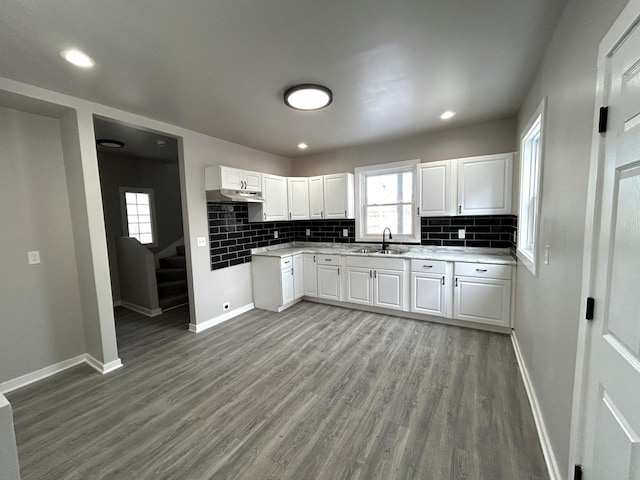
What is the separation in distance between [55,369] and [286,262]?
2714 millimetres

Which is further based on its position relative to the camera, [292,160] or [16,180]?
[292,160]

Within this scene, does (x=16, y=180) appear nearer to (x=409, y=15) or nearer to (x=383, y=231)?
(x=409, y=15)

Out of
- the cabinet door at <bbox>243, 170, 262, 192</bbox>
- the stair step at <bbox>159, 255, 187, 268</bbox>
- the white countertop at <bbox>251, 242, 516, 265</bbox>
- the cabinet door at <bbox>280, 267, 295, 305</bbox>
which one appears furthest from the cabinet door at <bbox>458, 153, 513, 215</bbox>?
the stair step at <bbox>159, 255, 187, 268</bbox>

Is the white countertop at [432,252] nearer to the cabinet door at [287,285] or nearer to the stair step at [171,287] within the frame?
the cabinet door at [287,285]

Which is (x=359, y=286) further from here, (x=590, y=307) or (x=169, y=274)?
(x=169, y=274)

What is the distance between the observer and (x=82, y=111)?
242cm

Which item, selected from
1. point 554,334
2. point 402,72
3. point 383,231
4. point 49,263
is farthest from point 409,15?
point 49,263

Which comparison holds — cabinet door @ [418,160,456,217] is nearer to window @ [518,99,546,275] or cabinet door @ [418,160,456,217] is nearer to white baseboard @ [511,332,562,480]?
window @ [518,99,546,275]

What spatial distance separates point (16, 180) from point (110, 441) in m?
2.38

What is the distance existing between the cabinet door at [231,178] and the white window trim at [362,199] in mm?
1848

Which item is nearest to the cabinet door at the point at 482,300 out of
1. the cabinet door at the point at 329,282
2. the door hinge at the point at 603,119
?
the cabinet door at the point at 329,282

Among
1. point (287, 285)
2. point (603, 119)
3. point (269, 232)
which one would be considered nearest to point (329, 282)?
point (287, 285)

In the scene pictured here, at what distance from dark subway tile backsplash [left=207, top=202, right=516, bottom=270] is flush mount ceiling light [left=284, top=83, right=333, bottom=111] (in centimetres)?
185

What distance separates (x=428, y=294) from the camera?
11.3ft
